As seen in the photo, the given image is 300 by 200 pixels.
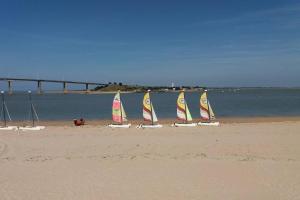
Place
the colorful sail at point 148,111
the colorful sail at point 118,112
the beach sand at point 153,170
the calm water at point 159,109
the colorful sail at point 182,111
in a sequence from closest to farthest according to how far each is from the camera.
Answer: the beach sand at point 153,170 → the colorful sail at point 148,111 → the colorful sail at point 118,112 → the colorful sail at point 182,111 → the calm water at point 159,109

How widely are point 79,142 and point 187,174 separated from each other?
347 inches

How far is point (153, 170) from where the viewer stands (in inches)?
478

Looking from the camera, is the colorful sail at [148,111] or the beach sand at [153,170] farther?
the colorful sail at [148,111]

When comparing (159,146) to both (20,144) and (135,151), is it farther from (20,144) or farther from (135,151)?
(20,144)

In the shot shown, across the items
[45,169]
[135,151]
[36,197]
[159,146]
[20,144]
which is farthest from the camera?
[20,144]

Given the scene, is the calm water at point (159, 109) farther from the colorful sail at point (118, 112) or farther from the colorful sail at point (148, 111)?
the colorful sail at point (148, 111)

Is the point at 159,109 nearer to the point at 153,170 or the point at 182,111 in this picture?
the point at 182,111

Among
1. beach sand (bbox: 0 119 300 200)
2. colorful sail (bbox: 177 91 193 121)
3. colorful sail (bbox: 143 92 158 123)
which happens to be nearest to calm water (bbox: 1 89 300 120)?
colorful sail (bbox: 177 91 193 121)

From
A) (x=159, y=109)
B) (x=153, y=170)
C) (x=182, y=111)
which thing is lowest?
(x=159, y=109)

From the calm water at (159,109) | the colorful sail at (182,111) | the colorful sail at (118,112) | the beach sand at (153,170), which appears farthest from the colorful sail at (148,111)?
the calm water at (159,109)

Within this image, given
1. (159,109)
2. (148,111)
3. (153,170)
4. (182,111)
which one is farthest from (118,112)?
(159,109)

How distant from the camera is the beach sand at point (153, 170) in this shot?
9.65 m

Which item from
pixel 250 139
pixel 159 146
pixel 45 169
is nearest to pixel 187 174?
pixel 45 169

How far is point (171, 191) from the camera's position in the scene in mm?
9789
